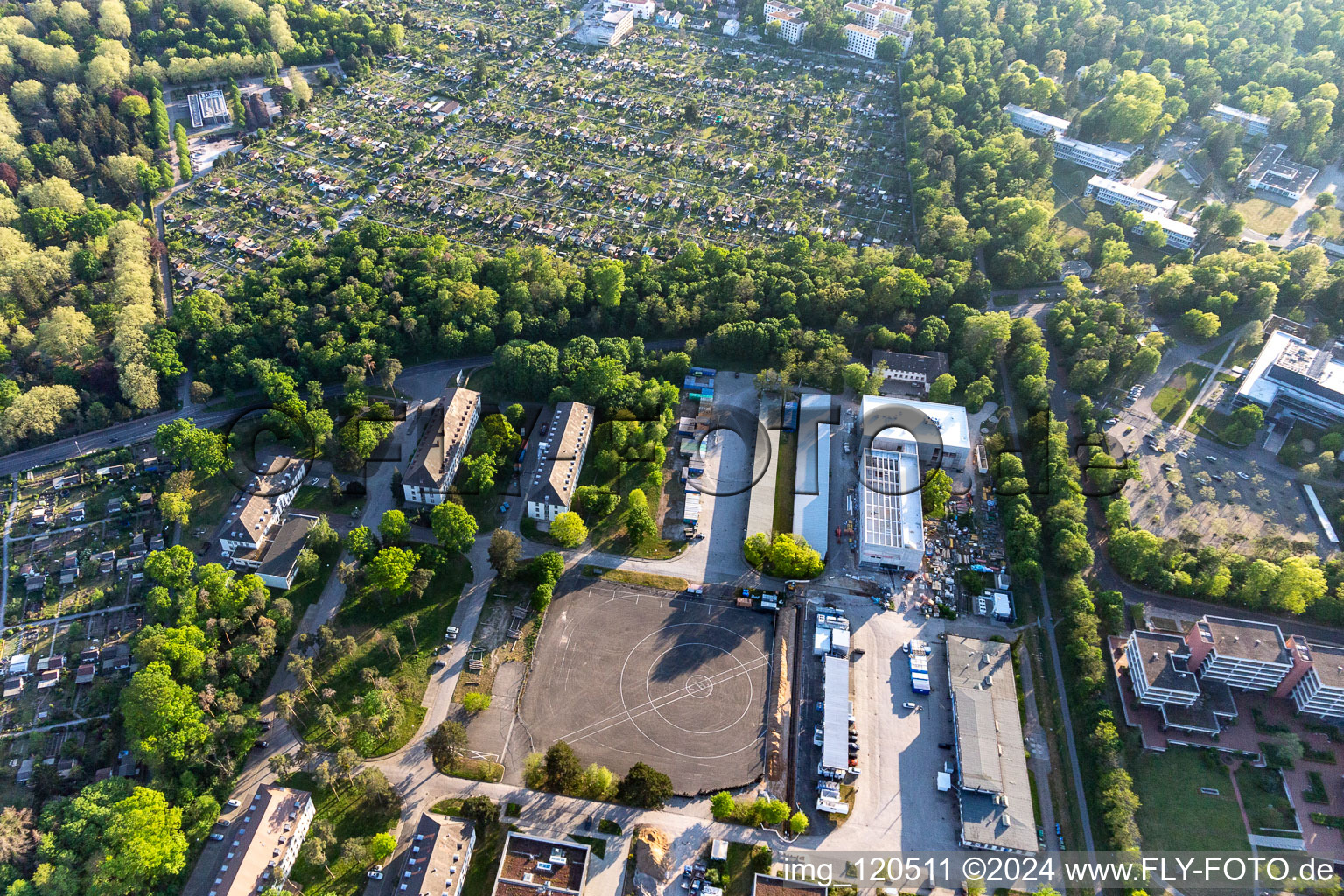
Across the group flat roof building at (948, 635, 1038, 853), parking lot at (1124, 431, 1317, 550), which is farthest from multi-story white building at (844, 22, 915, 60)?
flat roof building at (948, 635, 1038, 853)

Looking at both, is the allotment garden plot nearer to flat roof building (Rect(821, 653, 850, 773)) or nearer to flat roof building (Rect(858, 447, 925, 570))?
flat roof building (Rect(858, 447, 925, 570))

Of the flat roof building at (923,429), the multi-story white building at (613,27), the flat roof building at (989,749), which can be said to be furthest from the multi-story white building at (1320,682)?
the multi-story white building at (613,27)

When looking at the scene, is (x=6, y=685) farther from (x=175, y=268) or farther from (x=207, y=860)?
(x=175, y=268)

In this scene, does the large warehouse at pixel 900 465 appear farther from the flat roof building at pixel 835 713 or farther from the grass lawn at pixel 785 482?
the flat roof building at pixel 835 713

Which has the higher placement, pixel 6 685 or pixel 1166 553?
pixel 1166 553

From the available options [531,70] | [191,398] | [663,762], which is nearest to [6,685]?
[191,398]

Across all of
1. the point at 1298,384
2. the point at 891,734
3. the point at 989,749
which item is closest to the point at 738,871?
the point at 891,734

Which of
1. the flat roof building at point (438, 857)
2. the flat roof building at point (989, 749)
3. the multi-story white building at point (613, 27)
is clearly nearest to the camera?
the flat roof building at point (438, 857)
